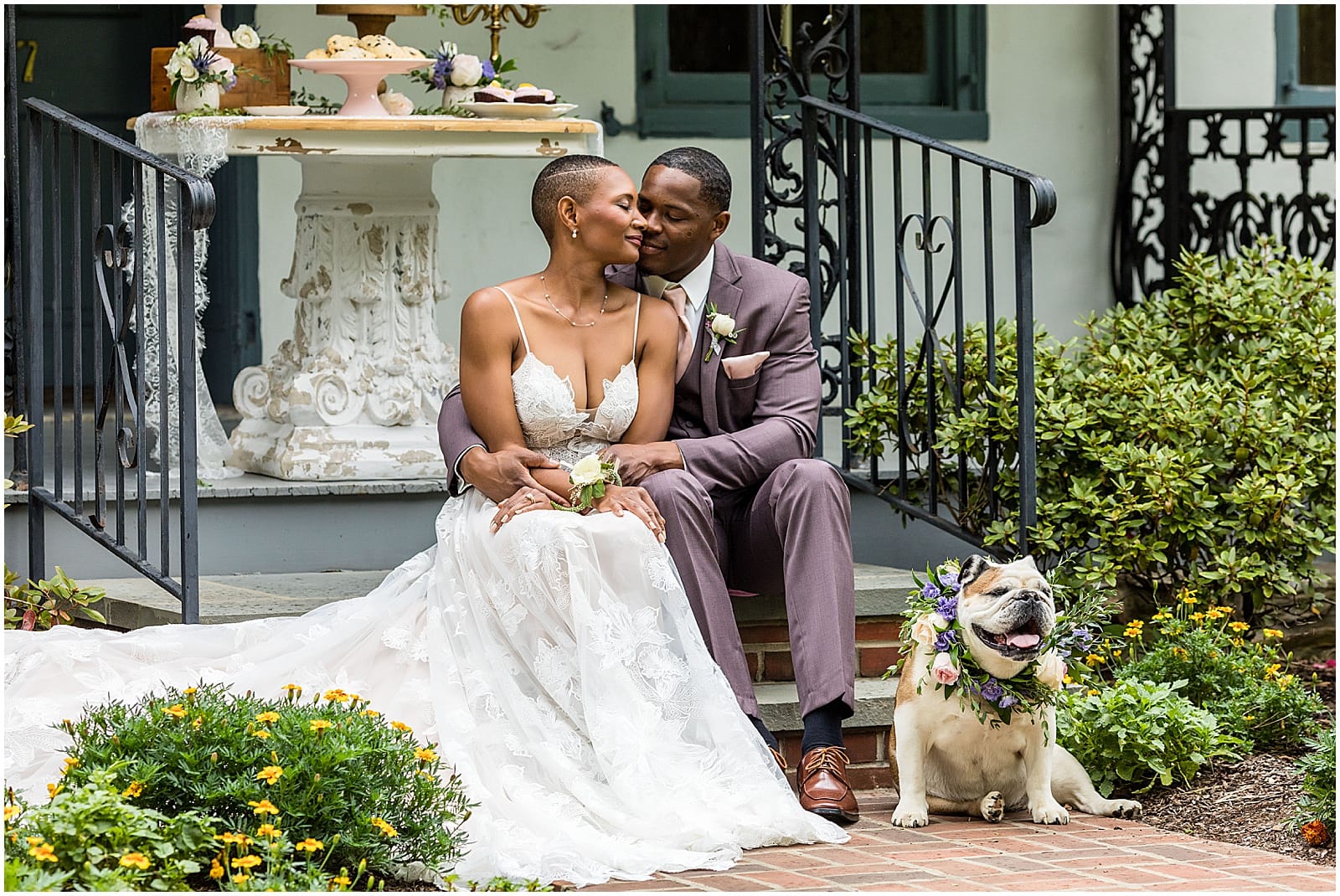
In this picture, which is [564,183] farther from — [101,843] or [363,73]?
[101,843]

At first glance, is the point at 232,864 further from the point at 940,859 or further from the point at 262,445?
the point at 262,445

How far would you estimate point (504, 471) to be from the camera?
4129 mm

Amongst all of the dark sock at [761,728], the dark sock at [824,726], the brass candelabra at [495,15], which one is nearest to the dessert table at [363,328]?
the brass candelabra at [495,15]

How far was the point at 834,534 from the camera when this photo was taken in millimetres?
4098

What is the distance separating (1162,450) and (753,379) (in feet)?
4.65

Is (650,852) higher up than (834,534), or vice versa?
(834,534)

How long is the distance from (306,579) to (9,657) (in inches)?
45.3

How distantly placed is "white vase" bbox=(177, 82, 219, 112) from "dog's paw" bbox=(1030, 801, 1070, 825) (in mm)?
3134

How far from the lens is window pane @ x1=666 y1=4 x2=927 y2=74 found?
7402 millimetres

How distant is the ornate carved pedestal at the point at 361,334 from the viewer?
5574 millimetres

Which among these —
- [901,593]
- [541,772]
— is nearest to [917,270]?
[901,593]

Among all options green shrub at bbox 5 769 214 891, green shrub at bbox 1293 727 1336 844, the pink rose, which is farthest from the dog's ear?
green shrub at bbox 5 769 214 891

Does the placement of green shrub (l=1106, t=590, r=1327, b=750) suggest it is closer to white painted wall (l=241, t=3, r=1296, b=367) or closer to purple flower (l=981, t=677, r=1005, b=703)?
purple flower (l=981, t=677, r=1005, b=703)

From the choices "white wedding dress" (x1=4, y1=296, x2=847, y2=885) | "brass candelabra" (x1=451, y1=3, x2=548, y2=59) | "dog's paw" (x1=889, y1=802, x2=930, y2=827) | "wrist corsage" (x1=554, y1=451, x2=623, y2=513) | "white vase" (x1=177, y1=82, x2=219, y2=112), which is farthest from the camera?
"brass candelabra" (x1=451, y1=3, x2=548, y2=59)
